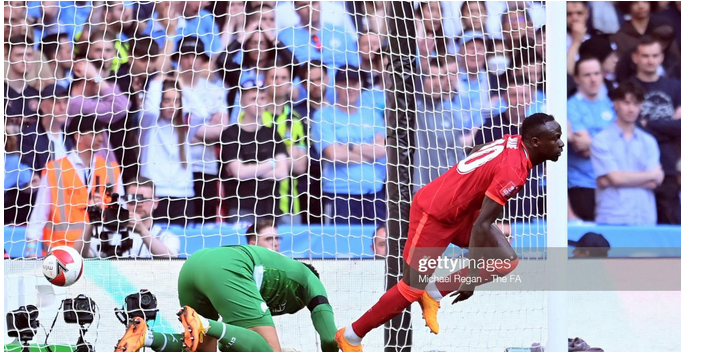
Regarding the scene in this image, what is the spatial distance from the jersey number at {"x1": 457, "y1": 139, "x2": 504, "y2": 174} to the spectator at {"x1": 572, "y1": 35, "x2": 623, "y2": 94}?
302cm

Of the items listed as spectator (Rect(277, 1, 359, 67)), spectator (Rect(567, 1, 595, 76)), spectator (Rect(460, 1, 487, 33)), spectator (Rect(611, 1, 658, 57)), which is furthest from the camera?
spectator (Rect(611, 1, 658, 57))

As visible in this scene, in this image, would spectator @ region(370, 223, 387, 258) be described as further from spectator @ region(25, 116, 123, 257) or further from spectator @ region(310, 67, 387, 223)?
spectator @ region(25, 116, 123, 257)

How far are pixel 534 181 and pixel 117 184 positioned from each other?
→ 253 centimetres

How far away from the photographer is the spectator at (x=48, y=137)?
526 cm

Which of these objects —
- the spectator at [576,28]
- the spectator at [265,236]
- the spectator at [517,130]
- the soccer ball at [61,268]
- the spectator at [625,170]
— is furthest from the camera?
the spectator at [576,28]

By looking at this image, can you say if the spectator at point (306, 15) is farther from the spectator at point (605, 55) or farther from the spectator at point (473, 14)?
the spectator at point (605, 55)

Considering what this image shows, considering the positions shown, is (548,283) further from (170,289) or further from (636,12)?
(636,12)

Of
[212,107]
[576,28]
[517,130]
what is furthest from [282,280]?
[576,28]

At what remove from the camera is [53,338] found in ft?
14.9

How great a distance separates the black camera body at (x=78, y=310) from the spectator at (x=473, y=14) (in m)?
2.56

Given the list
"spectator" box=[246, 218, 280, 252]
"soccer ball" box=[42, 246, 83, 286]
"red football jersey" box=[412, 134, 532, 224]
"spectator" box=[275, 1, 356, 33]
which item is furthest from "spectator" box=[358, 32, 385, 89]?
"soccer ball" box=[42, 246, 83, 286]

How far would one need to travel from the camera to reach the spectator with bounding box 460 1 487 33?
16.2 feet

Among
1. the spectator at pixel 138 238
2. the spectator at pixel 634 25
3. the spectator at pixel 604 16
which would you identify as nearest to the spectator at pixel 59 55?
the spectator at pixel 138 238

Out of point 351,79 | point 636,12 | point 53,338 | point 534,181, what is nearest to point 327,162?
point 351,79
